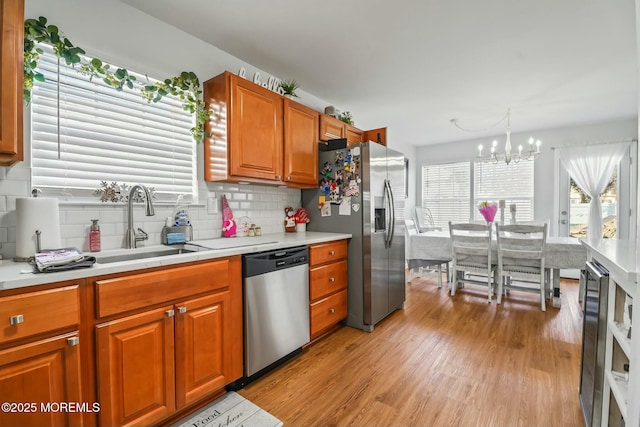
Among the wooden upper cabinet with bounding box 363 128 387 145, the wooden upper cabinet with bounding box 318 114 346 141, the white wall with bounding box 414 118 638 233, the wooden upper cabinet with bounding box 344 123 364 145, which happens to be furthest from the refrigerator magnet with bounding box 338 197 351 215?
the white wall with bounding box 414 118 638 233

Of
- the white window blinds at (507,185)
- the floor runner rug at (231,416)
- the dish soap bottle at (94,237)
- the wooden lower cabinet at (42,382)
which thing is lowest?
the floor runner rug at (231,416)

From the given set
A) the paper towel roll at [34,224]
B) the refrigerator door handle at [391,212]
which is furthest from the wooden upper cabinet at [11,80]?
the refrigerator door handle at [391,212]

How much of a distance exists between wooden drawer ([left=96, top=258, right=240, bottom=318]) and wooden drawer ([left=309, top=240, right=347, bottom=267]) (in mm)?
739

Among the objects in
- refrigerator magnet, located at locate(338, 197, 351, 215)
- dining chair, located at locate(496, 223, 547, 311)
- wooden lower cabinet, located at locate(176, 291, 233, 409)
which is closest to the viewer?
wooden lower cabinet, located at locate(176, 291, 233, 409)

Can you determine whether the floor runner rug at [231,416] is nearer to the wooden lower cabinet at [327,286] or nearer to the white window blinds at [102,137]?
the wooden lower cabinet at [327,286]

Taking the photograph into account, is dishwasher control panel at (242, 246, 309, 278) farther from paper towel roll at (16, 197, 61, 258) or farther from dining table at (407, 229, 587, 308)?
dining table at (407, 229, 587, 308)

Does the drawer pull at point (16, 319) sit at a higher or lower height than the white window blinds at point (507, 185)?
lower

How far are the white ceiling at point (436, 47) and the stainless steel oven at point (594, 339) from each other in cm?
173

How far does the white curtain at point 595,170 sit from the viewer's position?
4.26m

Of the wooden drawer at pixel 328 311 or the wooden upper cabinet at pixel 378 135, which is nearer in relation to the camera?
the wooden drawer at pixel 328 311

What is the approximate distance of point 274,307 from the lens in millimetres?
1945

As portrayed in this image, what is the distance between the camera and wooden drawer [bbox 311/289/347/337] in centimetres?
232

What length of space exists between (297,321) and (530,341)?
78.0 inches

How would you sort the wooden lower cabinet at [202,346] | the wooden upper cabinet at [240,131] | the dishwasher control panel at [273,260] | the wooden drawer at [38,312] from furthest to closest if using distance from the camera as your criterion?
the wooden upper cabinet at [240,131]
the dishwasher control panel at [273,260]
the wooden lower cabinet at [202,346]
the wooden drawer at [38,312]
